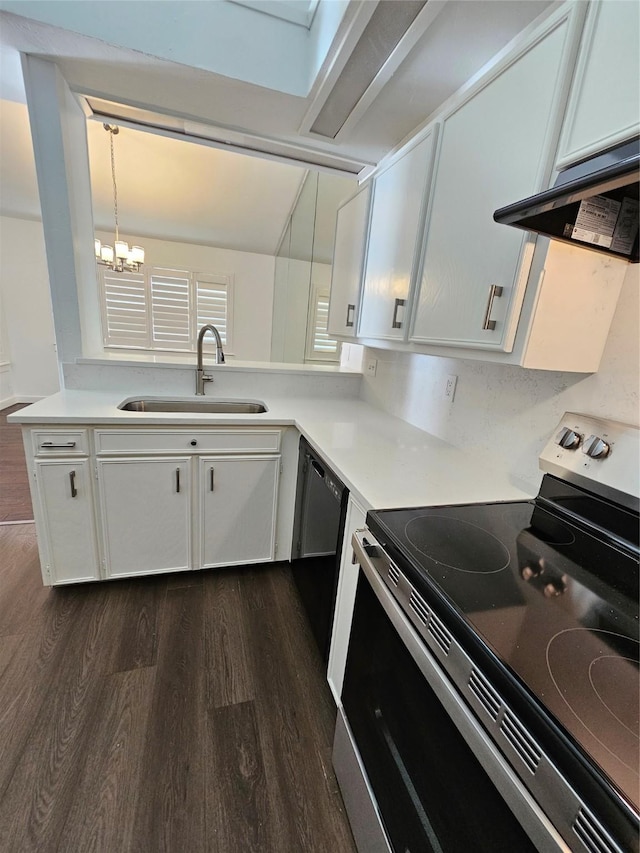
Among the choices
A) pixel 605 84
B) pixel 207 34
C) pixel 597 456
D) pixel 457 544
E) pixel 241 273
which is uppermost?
pixel 207 34

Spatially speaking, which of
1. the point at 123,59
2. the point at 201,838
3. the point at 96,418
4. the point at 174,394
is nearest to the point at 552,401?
the point at 201,838

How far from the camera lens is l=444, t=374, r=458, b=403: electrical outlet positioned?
64.7 inches

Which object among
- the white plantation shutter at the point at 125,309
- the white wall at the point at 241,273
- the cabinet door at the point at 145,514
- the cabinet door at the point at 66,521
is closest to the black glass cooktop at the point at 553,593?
the cabinet door at the point at 145,514

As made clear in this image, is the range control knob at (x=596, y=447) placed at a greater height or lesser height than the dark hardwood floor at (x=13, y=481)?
greater

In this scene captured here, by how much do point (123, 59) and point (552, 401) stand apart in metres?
2.15

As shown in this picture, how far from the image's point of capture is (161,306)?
5441mm

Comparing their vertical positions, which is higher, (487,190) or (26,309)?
(487,190)

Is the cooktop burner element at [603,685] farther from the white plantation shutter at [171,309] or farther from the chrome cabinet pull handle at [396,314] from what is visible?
the white plantation shutter at [171,309]

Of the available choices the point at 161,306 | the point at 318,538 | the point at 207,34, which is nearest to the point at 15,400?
the point at 161,306

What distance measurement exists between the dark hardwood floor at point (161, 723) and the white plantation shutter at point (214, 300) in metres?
4.47

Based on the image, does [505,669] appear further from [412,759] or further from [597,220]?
[597,220]

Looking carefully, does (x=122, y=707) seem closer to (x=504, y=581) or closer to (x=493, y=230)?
(x=504, y=581)

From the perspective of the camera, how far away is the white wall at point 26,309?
16.2 ft

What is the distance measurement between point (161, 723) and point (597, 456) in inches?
65.2
